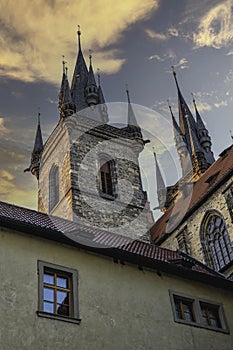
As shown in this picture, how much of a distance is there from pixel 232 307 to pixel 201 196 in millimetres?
12936

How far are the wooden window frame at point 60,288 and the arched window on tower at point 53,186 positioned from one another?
1839 cm

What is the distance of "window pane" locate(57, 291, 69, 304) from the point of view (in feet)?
36.8

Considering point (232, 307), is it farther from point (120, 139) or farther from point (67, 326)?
point (120, 139)

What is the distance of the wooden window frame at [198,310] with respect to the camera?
12762mm

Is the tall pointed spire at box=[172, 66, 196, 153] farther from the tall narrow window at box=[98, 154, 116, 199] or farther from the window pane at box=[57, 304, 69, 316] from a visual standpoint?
the window pane at box=[57, 304, 69, 316]

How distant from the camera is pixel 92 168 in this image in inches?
1183

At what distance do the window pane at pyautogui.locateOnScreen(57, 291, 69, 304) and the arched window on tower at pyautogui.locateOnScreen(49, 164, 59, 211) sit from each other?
61.4 feet

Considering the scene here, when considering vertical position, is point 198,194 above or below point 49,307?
above

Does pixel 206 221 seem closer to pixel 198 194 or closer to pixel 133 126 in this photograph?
pixel 198 194

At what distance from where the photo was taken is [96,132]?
32.1 meters

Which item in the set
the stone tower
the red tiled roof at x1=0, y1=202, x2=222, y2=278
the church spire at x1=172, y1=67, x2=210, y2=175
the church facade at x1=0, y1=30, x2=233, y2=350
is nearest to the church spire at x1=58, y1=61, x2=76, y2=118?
the stone tower

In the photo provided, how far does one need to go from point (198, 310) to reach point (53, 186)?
1940cm

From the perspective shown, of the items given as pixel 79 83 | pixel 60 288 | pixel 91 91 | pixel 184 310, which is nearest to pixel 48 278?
pixel 60 288

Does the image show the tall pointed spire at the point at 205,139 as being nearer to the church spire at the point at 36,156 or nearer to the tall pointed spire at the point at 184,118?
the tall pointed spire at the point at 184,118
